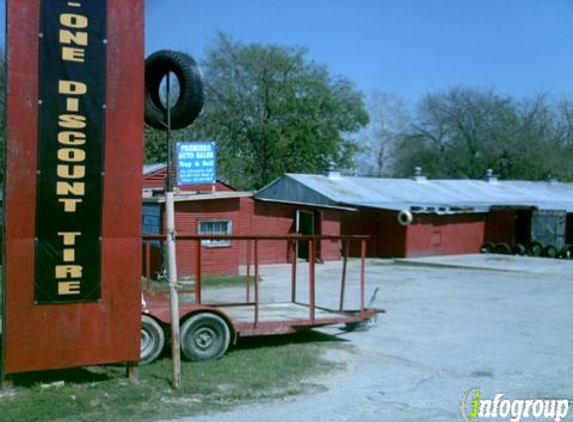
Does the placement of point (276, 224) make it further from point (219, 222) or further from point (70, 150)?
point (70, 150)

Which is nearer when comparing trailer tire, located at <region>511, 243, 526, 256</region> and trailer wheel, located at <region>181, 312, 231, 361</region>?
trailer wheel, located at <region>181, 312, 231, 361</region>

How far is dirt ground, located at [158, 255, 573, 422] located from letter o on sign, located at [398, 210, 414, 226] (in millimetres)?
9960

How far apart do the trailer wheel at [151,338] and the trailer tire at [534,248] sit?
94.6 ft

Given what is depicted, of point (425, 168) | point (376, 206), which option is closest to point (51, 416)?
point (376, 206)

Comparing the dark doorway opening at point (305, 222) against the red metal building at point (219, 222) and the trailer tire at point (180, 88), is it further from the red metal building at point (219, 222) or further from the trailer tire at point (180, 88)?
the trailer tire at point (180, 88)

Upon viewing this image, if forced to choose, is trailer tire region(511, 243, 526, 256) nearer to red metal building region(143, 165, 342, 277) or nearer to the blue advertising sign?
red metal building region(143, 165, 342, 277)

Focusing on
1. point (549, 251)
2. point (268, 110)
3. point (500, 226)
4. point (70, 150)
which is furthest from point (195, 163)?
point (268, 110)

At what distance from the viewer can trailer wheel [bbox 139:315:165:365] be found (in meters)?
8.96

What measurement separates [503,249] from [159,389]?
1195 inches

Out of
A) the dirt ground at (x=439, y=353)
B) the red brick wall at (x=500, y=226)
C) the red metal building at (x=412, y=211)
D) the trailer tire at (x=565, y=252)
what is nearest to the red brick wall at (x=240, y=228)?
the red metal building at (x=412, y=211)

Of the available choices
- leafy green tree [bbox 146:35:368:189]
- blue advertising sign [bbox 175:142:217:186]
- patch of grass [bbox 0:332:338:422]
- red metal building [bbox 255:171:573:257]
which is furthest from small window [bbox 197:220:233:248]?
leafy green tree [bbox 146:35:368:189]

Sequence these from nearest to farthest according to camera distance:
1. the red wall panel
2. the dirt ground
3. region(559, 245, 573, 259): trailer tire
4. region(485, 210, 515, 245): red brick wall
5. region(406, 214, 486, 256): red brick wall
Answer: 1. the red wall panel
2. the dirt ground
3. region(406, 214, 486, 256): red brick wall
4. region(559, 245, 573, 259): trailer tire
5. region(485, 210, 515, 245): red brick wall

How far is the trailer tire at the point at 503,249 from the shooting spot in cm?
3538

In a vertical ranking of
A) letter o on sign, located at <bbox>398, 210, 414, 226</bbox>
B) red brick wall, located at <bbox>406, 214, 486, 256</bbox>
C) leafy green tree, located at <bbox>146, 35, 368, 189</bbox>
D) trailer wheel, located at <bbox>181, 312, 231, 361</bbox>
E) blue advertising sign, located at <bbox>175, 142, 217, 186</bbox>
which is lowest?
trailer wheel, located at <bbox>181, 312, 231, 361</bbox>
